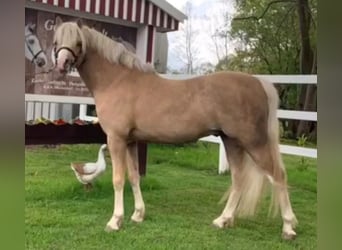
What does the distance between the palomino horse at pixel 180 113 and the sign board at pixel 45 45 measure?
0.04 m

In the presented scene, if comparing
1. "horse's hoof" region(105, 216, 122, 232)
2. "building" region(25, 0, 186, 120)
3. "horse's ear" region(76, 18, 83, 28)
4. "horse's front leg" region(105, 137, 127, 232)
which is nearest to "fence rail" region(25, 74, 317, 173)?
"building" region(25, 0, 186, 120)

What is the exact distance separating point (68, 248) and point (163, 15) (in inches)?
30.3

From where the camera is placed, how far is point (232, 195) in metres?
1.48

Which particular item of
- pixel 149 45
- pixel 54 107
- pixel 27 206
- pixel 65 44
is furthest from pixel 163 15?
pixel 27 206

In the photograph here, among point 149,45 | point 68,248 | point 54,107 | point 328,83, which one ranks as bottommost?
point 68,248

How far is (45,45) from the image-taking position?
1.33 metres

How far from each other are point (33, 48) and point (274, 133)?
78 cm

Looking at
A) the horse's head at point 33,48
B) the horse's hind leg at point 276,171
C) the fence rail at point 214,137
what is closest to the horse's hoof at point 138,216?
the fence rail at point 214,137

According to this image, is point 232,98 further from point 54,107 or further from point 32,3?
point 32,3

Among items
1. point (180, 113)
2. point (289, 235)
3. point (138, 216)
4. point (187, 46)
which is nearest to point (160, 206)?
point (138, 216)

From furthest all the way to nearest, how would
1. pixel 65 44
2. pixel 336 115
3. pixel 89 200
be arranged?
pixel 89 200
pixel 65 44
pixel 336 115

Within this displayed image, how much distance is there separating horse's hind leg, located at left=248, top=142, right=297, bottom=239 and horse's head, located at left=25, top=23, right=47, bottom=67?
703 millimetres

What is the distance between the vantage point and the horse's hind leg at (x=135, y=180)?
1432mm

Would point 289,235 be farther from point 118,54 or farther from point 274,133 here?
point 118,54
